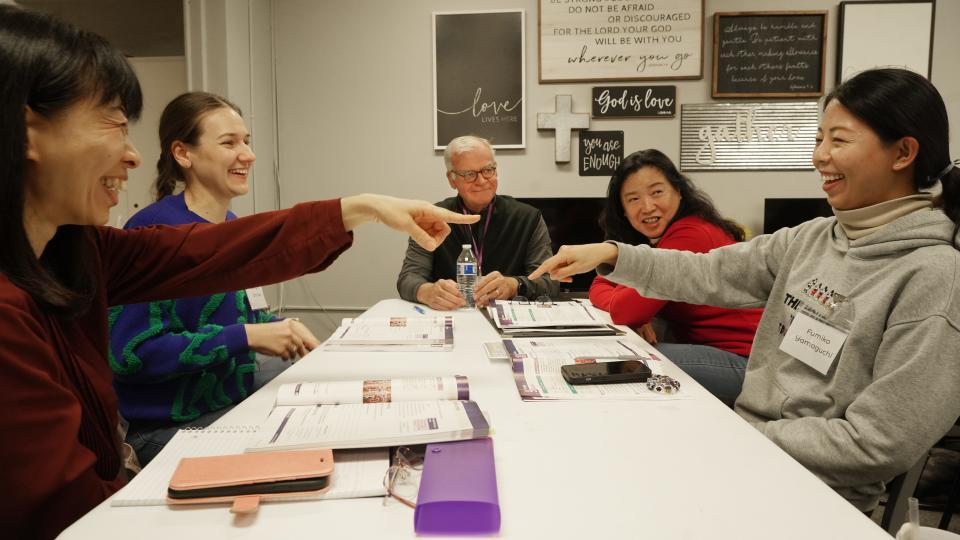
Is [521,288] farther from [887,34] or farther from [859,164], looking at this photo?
[887,34]

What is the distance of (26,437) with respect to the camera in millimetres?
745

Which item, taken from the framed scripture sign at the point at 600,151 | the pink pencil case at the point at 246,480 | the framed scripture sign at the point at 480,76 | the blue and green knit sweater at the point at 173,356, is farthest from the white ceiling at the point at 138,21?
the pink pencil case at the point at 246,480

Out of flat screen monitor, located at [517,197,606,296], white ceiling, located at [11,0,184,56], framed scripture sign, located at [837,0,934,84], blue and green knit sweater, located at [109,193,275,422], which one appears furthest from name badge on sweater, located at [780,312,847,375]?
white ceiling, located at [11,0,184,56]

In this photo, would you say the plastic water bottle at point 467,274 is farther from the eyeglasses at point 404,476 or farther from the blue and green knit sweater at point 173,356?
the eyeglasses at point 404,476

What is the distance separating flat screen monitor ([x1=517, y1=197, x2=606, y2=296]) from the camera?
137 inches

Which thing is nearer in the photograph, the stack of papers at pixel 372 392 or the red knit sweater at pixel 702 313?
the stack of papers at pixel 372 392

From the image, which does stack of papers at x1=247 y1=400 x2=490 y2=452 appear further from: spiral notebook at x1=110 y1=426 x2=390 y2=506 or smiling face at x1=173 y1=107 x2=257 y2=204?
smiling face at x1=173 y1=107 x2=257 y2=204

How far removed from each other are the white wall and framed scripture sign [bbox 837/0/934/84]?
92 mm

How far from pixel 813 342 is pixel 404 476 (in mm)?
909

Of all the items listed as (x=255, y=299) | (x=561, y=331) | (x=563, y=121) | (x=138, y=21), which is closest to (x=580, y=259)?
(x=561, y=331)

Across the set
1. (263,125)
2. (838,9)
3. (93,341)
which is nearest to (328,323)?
(263,125)

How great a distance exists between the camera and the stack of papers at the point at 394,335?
1562 mm

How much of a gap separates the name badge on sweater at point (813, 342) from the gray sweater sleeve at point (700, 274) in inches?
12.5

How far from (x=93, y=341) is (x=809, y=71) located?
388cm
